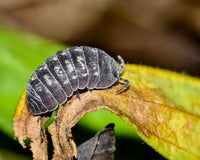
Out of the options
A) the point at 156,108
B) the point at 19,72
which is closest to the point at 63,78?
the point at 156,108

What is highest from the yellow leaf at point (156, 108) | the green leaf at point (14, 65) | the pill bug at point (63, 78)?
the green leaf at point (14, 65)

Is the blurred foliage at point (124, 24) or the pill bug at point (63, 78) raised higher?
the blurred foliage at point (124, 24)

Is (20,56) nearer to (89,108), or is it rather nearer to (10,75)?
(10,75)

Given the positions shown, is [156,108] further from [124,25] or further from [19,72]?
[124,25]

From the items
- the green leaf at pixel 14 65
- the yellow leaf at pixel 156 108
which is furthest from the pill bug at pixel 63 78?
the green leaf at pixel 14 65

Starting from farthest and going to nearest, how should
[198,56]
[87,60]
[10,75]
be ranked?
[198,56] < [10,75] < [87,60]

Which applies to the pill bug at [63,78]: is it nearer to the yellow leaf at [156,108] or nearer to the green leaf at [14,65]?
the yellow leaf at [156,108]

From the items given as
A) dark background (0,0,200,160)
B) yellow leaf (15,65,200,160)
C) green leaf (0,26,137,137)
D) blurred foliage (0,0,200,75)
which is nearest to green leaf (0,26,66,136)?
green leaf (0,26,137,137)

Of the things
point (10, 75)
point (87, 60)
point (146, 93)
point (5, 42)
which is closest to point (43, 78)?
point (87, 60)
